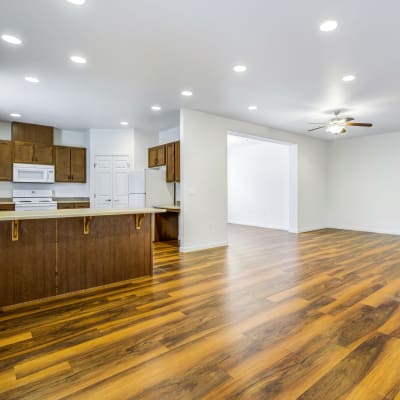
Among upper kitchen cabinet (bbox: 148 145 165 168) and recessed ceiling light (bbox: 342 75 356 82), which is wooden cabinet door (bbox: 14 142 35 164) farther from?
recessed ceiling light (bbox: 342 75 356 82)

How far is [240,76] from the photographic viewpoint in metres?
3.78

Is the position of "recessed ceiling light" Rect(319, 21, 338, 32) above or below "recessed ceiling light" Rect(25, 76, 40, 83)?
below

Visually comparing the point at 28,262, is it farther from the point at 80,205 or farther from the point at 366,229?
the point at 366,229

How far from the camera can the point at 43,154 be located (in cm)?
652

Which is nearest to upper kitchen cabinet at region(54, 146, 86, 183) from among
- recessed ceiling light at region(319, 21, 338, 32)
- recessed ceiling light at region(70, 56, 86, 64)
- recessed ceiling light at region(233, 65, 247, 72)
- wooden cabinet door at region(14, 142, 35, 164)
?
wooden cabinet door at region(14, 142, 35, 164)

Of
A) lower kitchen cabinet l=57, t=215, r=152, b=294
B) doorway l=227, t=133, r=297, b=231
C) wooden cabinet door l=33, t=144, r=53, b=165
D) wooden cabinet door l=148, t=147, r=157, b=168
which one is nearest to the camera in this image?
lower kitchen cabinet l=57, t=215, r=152, b=294

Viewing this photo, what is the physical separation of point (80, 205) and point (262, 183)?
5576 millimetres

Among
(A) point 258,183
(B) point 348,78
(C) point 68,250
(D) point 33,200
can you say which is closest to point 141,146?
(D) point 33,200

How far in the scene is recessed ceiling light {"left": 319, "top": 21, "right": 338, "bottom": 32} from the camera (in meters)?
2.58

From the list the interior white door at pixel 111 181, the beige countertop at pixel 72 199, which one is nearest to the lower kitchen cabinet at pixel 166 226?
the interior white door at pixel 111 181

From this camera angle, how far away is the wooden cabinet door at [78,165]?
6.99 m

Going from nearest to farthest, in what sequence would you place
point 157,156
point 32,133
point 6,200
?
point 6,200 → point 32,133 → point 157,156

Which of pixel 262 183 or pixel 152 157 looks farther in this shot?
pixel 262 183

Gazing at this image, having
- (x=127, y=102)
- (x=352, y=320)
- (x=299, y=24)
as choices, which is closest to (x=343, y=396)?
(x=352, y=320)
